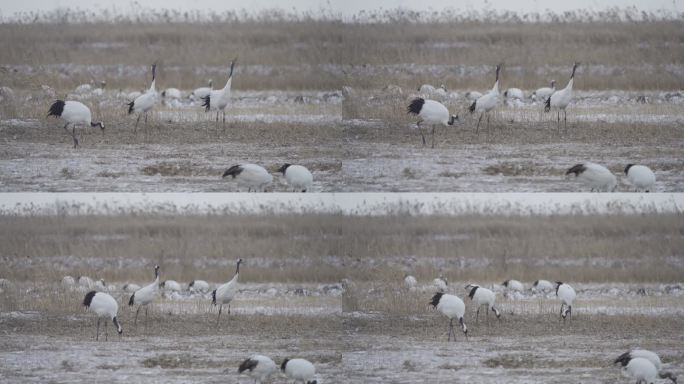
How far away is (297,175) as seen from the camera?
815 centimetres

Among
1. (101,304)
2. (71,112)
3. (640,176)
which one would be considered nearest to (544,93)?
(640,176)

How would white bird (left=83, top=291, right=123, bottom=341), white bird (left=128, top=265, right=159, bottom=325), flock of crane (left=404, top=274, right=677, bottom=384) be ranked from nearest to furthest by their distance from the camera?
flock of crane (left=404, top=274, right=677, bottom=384) < white bird (left=83, top=291, right=123, bottom=341) < white bird (left=128, top=265, right=159, bottom=325)

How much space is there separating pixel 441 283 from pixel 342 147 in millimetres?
1266

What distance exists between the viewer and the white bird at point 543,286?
8.80 metres

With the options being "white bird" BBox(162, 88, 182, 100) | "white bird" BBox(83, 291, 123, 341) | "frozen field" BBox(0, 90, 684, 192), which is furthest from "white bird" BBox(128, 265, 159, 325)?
"white bird" BBox(162, 88, 182, 100)

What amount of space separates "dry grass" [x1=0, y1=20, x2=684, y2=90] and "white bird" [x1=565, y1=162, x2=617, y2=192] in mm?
1139

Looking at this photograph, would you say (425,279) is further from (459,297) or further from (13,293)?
(13,293)

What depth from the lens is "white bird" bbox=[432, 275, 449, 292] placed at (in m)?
8.77

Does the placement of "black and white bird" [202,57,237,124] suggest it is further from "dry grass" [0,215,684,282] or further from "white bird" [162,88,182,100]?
"dry grass" [0,215,684,282]

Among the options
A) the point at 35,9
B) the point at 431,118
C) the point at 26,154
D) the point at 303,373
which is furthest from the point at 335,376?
the point at 35,9

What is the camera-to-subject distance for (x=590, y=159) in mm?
8438

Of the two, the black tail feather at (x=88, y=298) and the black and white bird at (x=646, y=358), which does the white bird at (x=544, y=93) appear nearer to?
the black and white bird at (x=646, y=358)

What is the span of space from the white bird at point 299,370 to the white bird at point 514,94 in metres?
2.67

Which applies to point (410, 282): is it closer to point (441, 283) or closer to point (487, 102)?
point (441, 283)
